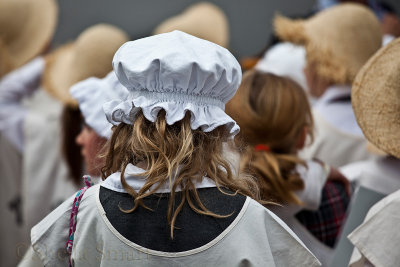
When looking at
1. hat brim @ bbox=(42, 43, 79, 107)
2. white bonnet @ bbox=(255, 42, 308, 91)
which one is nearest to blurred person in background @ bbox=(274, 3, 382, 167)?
white bonnet @ bbox=(255, 42, 308, 91)

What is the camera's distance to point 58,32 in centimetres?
604

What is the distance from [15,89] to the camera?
3.36 meters

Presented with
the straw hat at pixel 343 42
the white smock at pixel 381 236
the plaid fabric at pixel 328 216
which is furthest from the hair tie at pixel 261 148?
the straw hat at pixel 343 42

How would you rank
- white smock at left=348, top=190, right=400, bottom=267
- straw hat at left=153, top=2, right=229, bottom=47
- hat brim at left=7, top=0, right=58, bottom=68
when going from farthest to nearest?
1. straw hat at left=153, top=2, right=229, bottom=47
2. hat brim at left=7, top=0, right=58, bottom=68
3. white smock at left=348, top=190, right=400, bottom=267

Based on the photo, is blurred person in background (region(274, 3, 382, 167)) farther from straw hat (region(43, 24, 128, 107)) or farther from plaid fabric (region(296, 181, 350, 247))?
straw hat (region(43, 24, 128, 107))

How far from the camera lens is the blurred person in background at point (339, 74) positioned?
278cm

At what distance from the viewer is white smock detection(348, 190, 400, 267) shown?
5.19 feet

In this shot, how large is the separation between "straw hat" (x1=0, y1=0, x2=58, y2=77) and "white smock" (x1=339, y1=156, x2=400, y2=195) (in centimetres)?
234

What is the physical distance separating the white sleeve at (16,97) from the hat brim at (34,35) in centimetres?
19

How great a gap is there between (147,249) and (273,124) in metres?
0.88

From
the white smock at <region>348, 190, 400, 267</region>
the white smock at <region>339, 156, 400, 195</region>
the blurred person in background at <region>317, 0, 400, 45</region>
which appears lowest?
the blurred person in background at <region>317, 0, 400, 45</region>

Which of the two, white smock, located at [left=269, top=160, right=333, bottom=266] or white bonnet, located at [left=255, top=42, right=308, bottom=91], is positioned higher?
white smock, located at [left=269, top=160, right=333, bottom=266]

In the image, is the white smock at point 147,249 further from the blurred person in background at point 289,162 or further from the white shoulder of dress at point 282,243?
the blurred person in background at point 289,162

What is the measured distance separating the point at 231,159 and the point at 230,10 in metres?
4.50
